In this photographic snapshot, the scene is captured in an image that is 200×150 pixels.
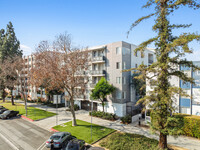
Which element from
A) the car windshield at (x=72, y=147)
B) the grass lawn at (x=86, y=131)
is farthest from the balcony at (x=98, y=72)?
the car windshield at (x=72, y=147)

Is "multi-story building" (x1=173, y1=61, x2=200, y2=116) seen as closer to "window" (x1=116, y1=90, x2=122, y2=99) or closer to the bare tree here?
"window" (x1=116, y1=90, x2=122, y2=99)

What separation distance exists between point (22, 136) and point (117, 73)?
1937 cm

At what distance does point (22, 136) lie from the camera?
17609mm

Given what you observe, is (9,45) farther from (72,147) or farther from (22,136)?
(72,147)

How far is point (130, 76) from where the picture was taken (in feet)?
93.1

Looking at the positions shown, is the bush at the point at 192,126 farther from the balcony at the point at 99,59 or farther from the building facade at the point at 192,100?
the balcony at the point at 99,59

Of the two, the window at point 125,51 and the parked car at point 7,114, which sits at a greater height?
the window at point 125,51

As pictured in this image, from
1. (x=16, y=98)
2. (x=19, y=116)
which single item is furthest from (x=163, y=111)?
(x=16, y=98)

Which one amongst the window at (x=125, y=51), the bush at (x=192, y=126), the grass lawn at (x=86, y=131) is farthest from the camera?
the window at (x=125, y=51)

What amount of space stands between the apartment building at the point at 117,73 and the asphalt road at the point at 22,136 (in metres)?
11.9

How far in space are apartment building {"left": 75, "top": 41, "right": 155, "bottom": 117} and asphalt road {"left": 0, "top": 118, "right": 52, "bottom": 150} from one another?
11880 mm

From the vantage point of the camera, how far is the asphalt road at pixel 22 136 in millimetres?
14875

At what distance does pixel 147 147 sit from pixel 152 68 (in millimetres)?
8002

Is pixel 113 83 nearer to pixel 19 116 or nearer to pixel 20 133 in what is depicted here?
pixel 20 133
